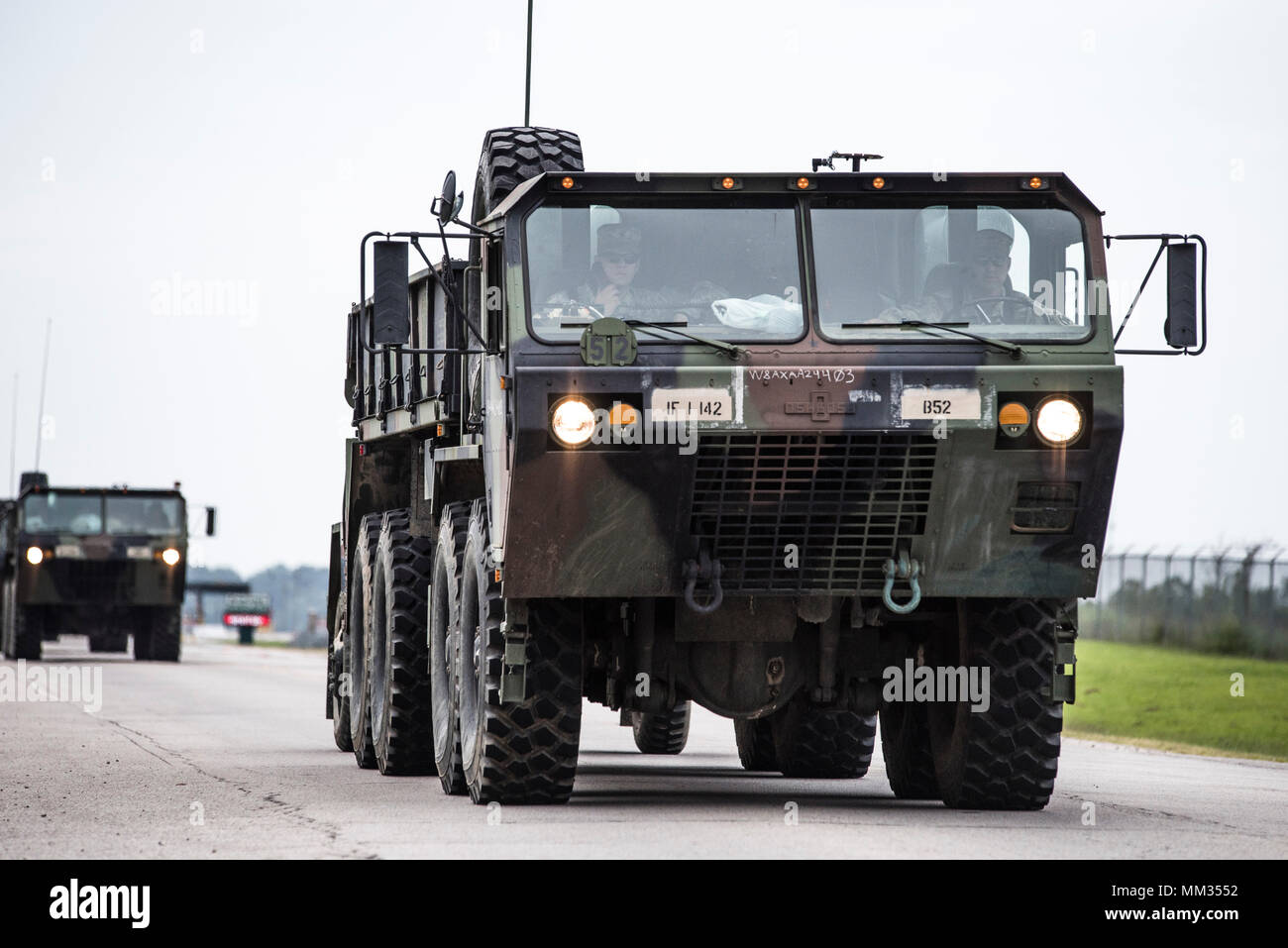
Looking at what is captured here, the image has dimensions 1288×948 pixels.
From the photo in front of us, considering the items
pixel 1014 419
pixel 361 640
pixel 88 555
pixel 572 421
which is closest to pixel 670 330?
pixel 572 421

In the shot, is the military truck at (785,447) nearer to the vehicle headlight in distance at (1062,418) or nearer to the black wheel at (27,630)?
the vehicle headlight in distance at (1062,418)

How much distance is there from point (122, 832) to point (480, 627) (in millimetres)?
2180

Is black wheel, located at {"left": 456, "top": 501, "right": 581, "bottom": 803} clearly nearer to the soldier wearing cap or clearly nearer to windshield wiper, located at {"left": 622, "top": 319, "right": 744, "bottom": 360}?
windshield wiper, located at {"left": 622, "top": 319, "right": 744, "bottom": 360}

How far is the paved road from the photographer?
32.0 ft

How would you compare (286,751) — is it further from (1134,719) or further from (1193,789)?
(1134,719)

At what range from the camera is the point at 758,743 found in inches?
629

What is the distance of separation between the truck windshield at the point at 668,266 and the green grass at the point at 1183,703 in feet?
31.7

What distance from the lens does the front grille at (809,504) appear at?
10641 mm

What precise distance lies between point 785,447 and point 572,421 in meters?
1.00

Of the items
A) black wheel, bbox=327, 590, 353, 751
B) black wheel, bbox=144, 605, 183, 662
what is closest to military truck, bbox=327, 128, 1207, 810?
black wheel, bbox=327, 590, 353, 751

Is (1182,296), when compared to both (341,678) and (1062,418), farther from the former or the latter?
(341,678)

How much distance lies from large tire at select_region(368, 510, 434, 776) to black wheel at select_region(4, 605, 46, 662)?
24.2m

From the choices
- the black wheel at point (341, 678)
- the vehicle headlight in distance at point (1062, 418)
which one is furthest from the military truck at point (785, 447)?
the black wheel at point (341, 678)

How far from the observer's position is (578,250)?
36.6 feet
